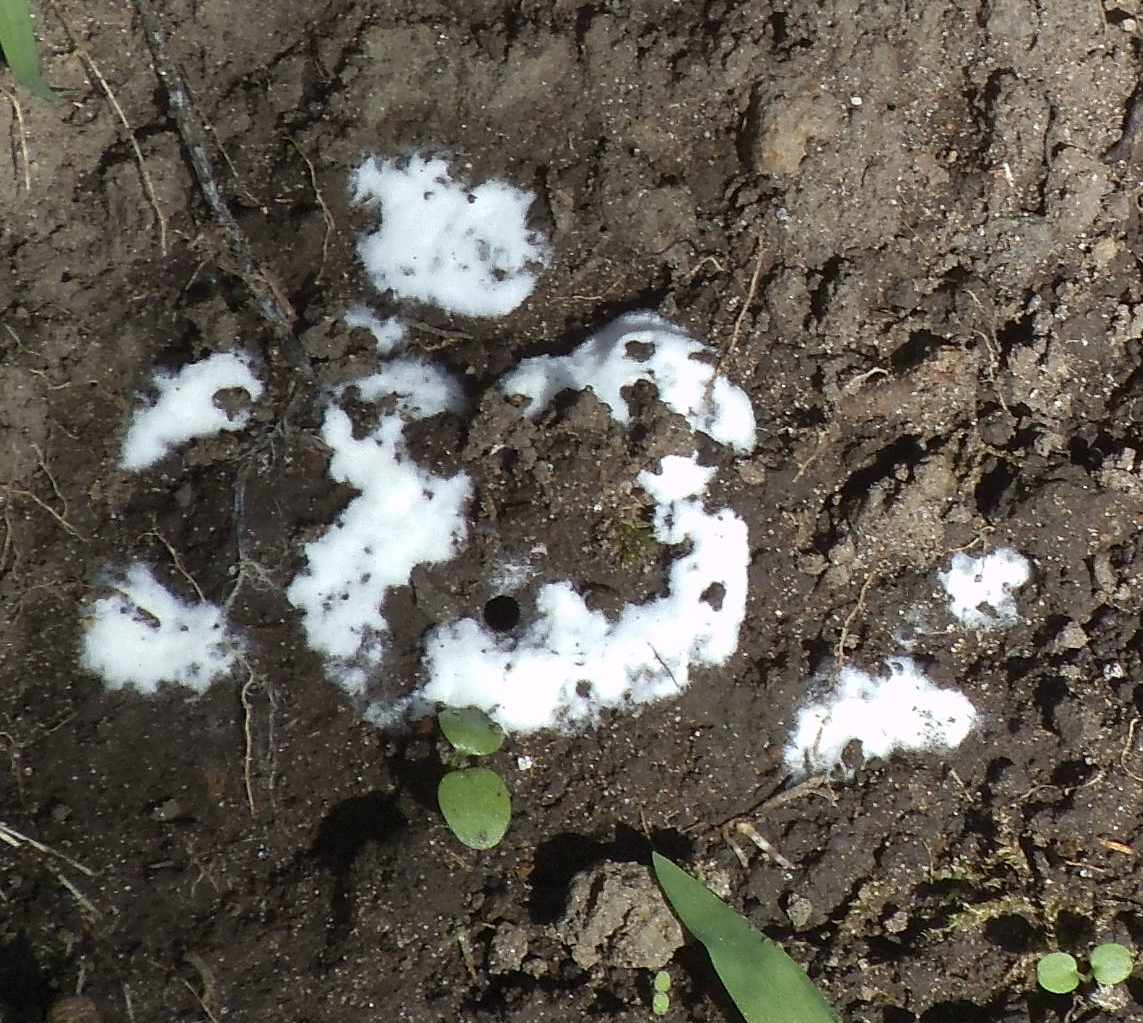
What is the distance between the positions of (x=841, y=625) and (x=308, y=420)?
3.58ft

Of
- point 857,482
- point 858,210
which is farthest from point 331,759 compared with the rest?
point 858,210

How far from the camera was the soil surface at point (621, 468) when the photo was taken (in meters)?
1.82

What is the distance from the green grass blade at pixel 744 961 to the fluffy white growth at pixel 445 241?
3.62 ft

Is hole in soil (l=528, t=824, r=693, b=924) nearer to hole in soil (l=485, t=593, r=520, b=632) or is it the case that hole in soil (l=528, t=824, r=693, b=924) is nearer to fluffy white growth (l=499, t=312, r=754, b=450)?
hole in soil (l=485, t=593, r=520, b=632)

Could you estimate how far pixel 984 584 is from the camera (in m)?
1.93

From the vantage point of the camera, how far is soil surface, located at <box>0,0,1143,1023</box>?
182 cm

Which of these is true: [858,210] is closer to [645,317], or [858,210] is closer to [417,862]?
[645,317]

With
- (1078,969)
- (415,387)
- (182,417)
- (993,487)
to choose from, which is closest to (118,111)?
(182,417)

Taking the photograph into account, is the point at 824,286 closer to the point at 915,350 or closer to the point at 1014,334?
the point at 915,350

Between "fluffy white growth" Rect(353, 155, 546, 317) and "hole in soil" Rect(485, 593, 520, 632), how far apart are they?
56 centimetres

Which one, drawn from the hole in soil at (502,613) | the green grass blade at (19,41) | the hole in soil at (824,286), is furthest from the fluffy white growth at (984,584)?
the green grass blade at (19,41)

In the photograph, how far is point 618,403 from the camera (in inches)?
73.7

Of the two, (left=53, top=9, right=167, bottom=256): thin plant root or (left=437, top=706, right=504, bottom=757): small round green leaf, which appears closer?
(left=437, top=706, right=504, bottom=757): small round green leaf

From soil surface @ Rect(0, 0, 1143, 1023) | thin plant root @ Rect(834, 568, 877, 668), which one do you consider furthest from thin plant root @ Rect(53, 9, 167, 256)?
thin plant root @ Rect(834, 568, 877, 668)
